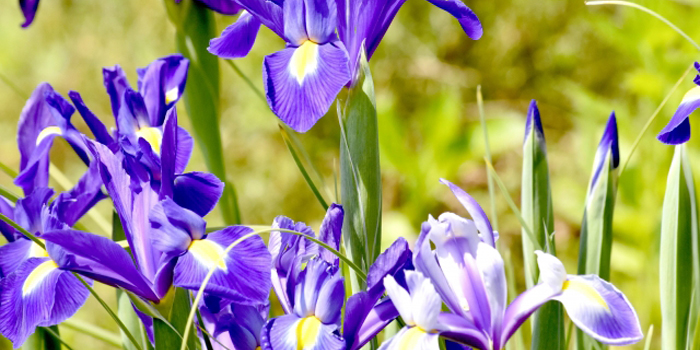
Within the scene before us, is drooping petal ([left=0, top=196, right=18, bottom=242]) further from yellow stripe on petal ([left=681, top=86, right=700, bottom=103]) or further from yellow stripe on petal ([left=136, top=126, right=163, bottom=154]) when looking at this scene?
yellow stripe on petal ([left=681, top=86, right=700, bottom=103])

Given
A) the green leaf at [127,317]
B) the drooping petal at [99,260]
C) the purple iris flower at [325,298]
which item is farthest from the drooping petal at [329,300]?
the green leaf at [127,317]

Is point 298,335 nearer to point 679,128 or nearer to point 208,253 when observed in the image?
point 208,253

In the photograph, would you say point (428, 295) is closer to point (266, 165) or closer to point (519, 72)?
point (266, 165)

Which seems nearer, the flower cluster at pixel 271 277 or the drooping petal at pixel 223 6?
the flower cluster at pixel 271 277

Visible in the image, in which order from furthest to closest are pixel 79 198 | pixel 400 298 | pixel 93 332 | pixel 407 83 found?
1. pixel 407 83
2. pixel 93 332
3. pixel 79 198
4. pixel 400 298

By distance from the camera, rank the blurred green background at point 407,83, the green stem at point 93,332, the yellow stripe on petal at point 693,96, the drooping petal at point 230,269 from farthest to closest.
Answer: the blurred green background at point 407,83 < the green stem at point 93,332 < the yellow stripe on petal at point 693,96 < the drooping petal at point 230,269

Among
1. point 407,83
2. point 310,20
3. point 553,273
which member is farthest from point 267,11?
point 407,83

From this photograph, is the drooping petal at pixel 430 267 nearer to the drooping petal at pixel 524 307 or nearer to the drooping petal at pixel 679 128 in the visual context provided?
the drooping petal at pixel 524 307
